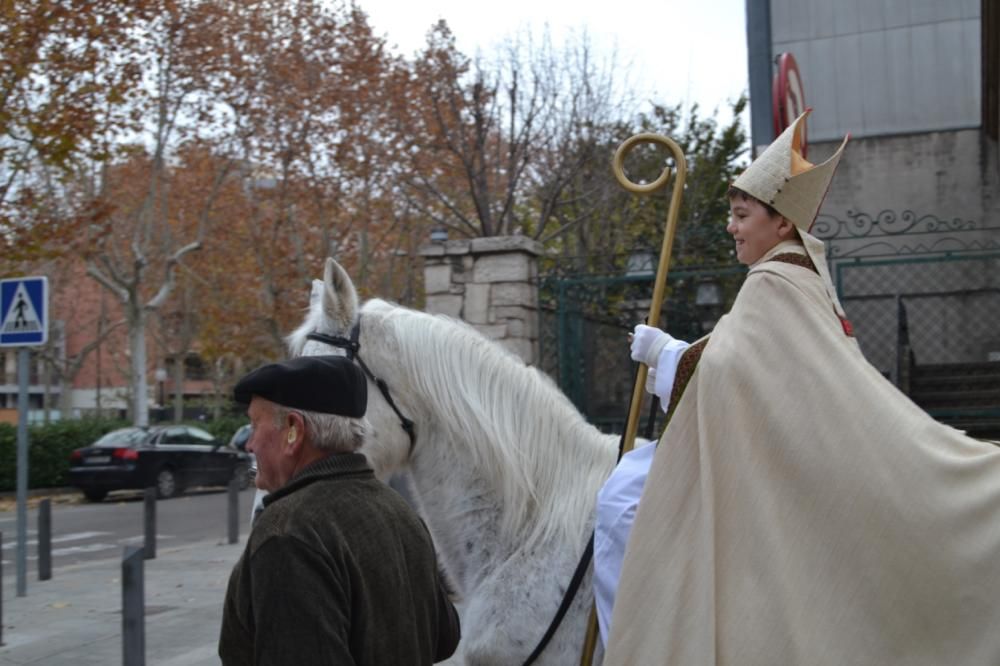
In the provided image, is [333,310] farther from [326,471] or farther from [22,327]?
[22,327]

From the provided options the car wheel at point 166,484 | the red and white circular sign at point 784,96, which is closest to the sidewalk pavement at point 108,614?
the red and white circular sign at point 784,96

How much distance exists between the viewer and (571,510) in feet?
10.5

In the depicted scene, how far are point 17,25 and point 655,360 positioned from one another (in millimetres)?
13867

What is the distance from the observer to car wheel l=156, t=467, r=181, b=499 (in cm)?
2309

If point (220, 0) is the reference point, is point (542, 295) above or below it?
below

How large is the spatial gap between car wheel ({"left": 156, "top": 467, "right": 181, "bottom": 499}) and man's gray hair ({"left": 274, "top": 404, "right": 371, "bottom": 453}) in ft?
72.5

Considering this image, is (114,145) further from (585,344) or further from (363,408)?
(363,408)

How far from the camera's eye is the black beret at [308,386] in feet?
7.21

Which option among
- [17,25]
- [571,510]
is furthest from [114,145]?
[571,510]

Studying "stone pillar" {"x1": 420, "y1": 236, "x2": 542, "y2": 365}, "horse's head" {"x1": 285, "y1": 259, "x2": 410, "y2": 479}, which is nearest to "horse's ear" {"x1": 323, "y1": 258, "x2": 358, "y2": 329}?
"horse's head" {"x1": 285, "y1": 259, "x2": 410, "y2": 479}

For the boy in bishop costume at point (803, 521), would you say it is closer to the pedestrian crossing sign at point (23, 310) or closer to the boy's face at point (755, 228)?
the boy's face at point (755, 228)

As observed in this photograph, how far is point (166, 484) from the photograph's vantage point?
23.3 meters

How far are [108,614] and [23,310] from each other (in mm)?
3297

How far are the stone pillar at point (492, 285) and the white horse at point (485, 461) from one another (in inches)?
215
